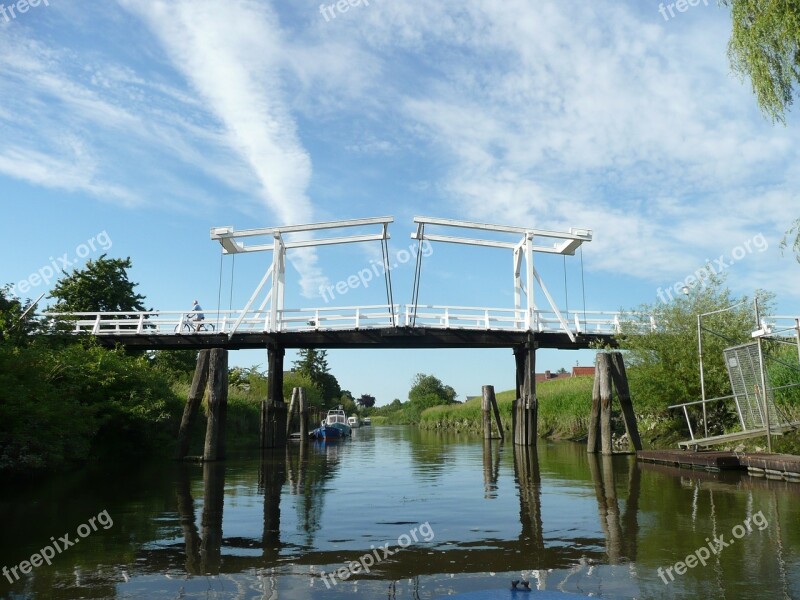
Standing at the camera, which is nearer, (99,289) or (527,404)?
(527,404)

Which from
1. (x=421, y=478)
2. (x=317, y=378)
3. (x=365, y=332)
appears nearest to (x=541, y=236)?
(x=365, y=332)

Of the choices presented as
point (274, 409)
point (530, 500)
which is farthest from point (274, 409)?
point (530, 500)

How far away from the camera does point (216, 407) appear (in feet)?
70.1

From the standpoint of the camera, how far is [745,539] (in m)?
7.91

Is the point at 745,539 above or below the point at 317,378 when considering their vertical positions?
below

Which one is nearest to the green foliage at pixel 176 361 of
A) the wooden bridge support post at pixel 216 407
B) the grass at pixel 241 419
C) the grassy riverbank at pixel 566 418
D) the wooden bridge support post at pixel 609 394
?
the grass at pixel 241 419

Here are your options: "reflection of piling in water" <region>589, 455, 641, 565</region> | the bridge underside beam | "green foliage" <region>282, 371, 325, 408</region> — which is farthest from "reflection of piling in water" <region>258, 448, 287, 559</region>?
"green foliage" <region>282, 371, 325, 408</region>

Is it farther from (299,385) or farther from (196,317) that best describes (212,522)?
(299,385)

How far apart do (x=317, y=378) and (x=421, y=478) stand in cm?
6907

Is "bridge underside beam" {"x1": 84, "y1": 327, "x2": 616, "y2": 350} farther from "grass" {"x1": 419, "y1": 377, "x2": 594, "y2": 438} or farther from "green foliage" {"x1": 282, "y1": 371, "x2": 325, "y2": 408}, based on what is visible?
"green foliage" {"x1": 282, "y1": 371, "x2": 325, "y2": 408}

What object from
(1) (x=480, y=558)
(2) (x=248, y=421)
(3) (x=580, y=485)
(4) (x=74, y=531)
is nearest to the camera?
(1) (x=480, y=558)

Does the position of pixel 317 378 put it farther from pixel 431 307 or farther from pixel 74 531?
pixel 74 531

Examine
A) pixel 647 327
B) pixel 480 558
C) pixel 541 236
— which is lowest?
pixel 480 558

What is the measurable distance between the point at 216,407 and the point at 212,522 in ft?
39.8
